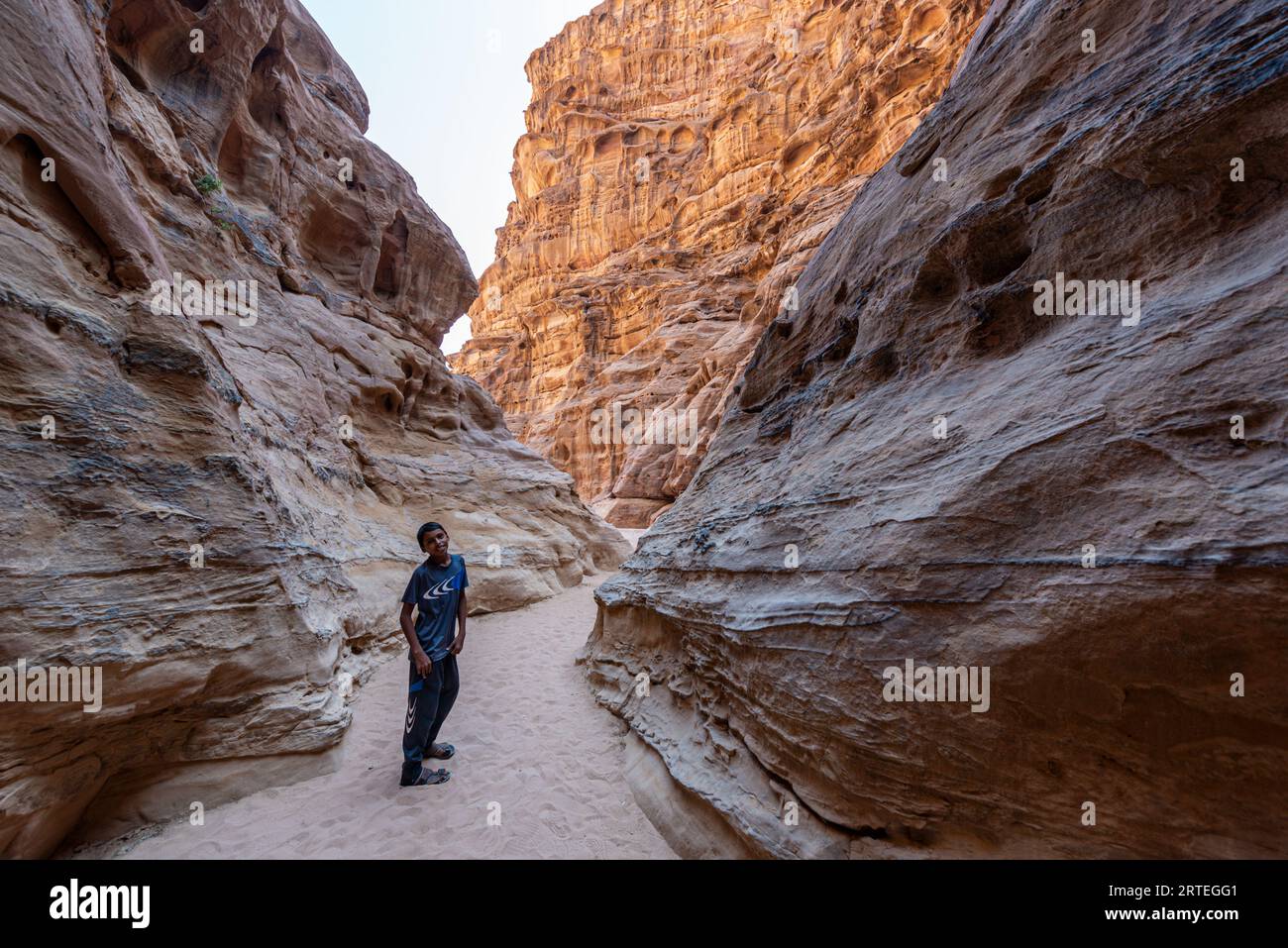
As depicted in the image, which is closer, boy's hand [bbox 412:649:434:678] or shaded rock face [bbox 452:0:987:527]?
boy's hand [bbox 412:649:434:678]

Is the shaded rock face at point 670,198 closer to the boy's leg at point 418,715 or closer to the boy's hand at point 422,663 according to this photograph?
the boy's hand at point 422,663

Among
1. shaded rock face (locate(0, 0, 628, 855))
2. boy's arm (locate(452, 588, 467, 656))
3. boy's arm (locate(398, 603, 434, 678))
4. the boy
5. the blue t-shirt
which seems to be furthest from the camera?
boy's arm (locate(452, 588, 467, 656))

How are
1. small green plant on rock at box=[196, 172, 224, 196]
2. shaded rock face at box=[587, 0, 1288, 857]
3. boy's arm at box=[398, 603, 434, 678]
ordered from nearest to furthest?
shaded rock face at box=[587, 0, 1288, 857] → boy's arm at box=[398, 603, 434, 678] → small green plant on rock at box=[196, 172, 224, 196]

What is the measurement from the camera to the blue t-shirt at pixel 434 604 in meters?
4.26

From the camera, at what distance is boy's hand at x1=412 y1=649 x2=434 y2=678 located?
4008 mm

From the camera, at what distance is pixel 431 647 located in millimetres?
4254

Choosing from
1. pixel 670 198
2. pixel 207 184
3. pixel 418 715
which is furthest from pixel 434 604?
pixel 670 198

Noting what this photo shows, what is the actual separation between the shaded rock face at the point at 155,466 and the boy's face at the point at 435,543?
1.58 m

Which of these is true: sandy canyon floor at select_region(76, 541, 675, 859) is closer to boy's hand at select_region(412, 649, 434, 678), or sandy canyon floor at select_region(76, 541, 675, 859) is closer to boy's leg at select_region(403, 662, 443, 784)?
boy's leg at select_region(403, 662, 443, 784)

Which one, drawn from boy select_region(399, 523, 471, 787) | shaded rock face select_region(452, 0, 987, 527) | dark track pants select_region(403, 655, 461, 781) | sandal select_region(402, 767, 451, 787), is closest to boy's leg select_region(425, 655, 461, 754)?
boy select_region(399, 523, 471, 787)

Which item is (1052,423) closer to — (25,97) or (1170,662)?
(1170,662)

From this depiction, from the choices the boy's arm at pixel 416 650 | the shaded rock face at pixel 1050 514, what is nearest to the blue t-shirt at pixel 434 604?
the boy's arm at pixel 416 650

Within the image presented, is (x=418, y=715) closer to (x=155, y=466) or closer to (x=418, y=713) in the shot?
(x=418, y=713)

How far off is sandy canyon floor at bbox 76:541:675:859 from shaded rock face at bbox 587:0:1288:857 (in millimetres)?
761
